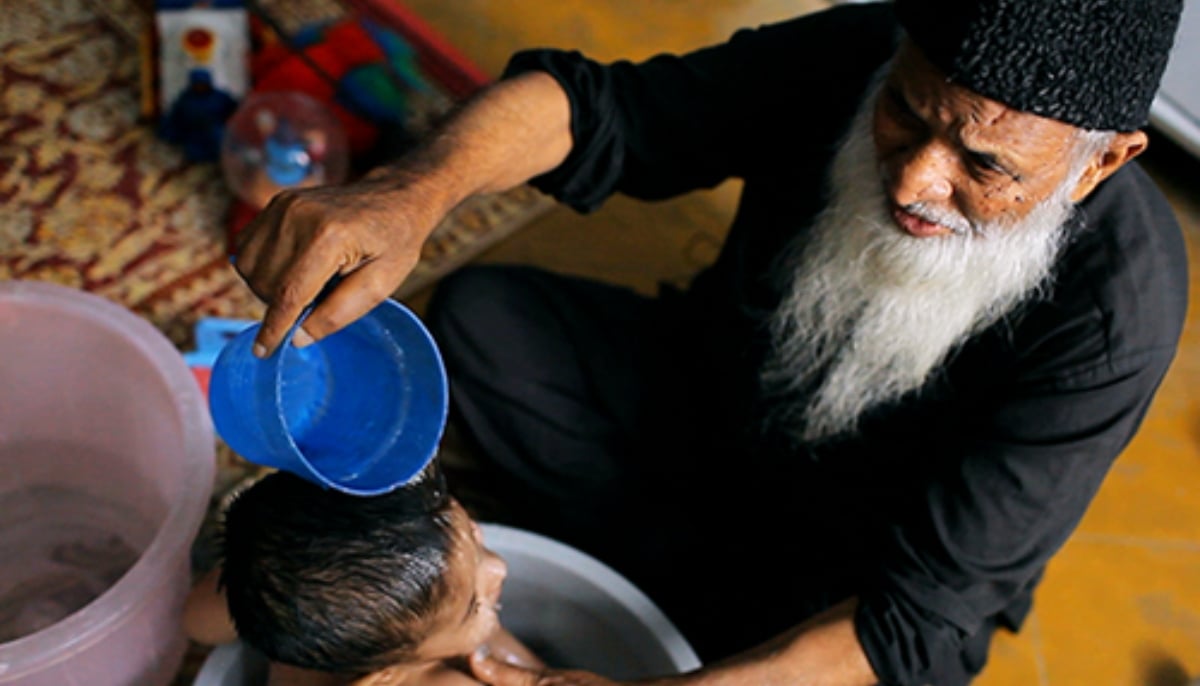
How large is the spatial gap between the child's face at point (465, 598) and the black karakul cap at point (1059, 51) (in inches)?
23.7

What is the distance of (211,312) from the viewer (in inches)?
69.7

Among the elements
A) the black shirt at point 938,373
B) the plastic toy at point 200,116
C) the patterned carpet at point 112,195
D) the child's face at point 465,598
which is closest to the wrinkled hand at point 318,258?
the child's face at point 465,598

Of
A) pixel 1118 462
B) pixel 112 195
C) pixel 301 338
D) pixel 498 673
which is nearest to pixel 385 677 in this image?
pixel 498 673

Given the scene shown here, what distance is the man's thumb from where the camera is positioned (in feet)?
3.71

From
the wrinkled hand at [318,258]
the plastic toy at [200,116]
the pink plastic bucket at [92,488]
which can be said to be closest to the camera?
the wrinkled hand at [318,258]

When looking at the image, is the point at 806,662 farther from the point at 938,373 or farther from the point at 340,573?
the point at 340,573

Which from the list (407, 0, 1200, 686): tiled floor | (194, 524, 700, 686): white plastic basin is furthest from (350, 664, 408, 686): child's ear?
(407, 0, 1200, 686): tiled floor

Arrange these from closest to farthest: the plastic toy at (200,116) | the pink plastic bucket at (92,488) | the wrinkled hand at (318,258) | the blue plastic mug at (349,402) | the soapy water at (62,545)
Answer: the wrinkled hand at (318,258)
the blue plastic mug at (349,402)
the pink plastic bucket at (92,488)
the soapy water at (62,545)
the plastic toy at (200,116)

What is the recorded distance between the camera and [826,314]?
1.29 m

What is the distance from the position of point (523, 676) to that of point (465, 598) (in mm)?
97

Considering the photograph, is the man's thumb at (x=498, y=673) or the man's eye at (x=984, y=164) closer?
the man's eye at (x=984, y=164)

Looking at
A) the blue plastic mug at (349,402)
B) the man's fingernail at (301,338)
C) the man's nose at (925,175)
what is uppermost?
the man's nose at (925,175)

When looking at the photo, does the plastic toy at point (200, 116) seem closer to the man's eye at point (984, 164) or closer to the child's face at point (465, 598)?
the child's face at point (465, 598)

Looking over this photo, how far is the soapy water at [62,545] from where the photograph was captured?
144 centimetres
